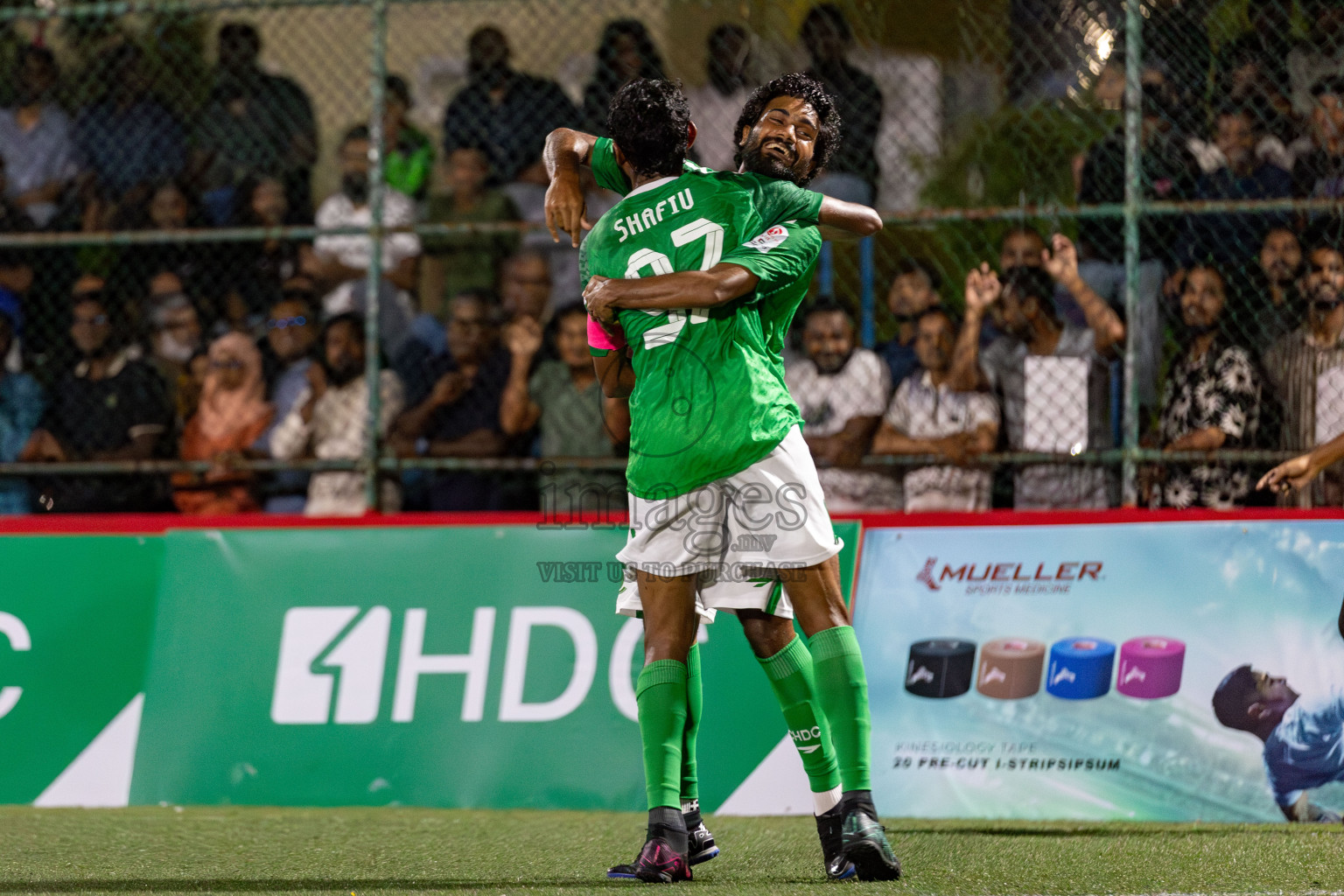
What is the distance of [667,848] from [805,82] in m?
1.89

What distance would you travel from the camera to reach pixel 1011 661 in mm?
4441

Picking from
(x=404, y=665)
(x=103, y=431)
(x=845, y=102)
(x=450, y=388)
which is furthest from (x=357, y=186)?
(x=404, y=665)

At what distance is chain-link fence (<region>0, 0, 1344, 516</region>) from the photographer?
5.42 meters

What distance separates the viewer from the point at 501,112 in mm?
6672

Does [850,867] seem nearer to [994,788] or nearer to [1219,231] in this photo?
[994,788]

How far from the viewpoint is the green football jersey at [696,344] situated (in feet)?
10.6

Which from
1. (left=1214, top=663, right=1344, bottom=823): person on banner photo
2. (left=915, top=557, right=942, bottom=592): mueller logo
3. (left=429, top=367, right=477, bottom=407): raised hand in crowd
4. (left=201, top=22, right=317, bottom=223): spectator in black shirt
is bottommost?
(left=1214, top=663, right=1344, bottom=823): person on banner photo

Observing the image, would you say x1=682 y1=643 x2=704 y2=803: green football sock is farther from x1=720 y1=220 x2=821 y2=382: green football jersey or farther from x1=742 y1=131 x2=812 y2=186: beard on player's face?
x1=742 y1=131 x2=812 y2=186: beard on player's face

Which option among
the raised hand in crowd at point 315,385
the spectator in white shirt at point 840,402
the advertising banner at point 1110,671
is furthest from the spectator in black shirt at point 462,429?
the advertising banner at point 1110,671

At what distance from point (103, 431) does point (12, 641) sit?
1.69 meters

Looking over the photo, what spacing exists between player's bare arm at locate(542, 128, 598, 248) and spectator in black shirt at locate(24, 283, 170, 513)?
3.53m

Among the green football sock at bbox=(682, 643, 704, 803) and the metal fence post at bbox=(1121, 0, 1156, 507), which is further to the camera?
the metal fence post at bbox=(1121, 0, 1156, 507)

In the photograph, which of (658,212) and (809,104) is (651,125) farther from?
(809,104)

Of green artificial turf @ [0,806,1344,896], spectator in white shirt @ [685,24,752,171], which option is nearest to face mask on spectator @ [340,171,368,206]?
spectator in white shirt @ [685,24,752,171]
